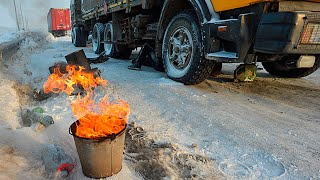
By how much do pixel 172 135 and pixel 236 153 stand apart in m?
0.73

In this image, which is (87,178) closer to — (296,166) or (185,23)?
(296,166)

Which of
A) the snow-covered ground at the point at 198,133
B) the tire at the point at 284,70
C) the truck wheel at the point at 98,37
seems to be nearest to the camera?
the snow-covered ground at the point at 198,133

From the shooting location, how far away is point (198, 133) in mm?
2986

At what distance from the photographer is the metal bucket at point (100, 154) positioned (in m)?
1.98

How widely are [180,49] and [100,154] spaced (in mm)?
3191

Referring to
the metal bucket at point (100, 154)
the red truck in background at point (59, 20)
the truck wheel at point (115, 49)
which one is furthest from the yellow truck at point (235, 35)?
the red truck in background at point (59, 20)

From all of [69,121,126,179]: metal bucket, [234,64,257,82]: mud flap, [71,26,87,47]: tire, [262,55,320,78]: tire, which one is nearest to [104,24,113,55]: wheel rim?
[234,64,257,82]: mud flap

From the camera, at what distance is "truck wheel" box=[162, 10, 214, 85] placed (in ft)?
14.4

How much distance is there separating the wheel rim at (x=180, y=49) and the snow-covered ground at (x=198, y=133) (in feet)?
1.29

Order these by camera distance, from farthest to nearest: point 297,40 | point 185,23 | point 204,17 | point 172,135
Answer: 1. point 185,23
2. point 204,17
3. point 297,40
4. point 172,135

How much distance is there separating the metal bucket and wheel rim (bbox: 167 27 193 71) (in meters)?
2.81

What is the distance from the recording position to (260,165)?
2330mm

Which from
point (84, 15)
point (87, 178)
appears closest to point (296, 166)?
point (87, 178)

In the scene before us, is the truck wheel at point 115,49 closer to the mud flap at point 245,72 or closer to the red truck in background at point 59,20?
the mud flap at point 245,72
